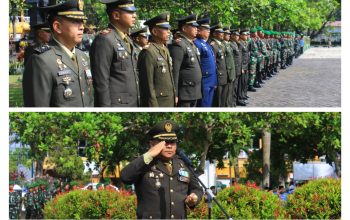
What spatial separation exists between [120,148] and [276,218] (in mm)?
5168

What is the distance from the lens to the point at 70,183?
999 inches

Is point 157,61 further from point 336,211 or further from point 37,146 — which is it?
point 37,146

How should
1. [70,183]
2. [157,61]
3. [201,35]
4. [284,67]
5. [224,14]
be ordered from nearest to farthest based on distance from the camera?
1. [157,61]
2. [201,35]
3. [224,14]
4. [70,183]
5. [284,67]

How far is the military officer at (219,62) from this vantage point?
42.9 ft

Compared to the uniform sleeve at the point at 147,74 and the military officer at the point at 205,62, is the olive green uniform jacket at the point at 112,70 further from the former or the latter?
the military officer at the point at 205,62

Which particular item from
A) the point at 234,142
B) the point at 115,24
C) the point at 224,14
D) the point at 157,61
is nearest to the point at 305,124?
the point at 234,142

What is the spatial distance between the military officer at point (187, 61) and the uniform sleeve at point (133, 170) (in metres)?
3.63

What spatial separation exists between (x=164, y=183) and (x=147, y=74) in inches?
101

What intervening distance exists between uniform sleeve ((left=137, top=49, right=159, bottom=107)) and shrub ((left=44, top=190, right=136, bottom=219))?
164 inches

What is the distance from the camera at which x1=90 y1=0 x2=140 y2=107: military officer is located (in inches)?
335

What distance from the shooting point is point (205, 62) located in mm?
11812

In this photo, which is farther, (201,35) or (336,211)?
(336,211)

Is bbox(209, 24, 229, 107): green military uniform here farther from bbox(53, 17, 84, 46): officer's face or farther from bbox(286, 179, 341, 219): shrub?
bbox(53, 17, 84, 46): officer's face

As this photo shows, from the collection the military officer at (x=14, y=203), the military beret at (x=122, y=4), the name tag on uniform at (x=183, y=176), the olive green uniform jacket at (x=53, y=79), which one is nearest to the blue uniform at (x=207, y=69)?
the military beret at (x=122, y=4)
